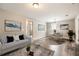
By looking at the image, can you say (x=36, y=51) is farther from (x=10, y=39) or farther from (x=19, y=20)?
(x=19, y=20)

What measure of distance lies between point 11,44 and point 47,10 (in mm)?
1254

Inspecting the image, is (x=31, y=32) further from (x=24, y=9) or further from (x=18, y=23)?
(x=24, y=9)

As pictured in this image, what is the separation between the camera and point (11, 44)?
2.26 m

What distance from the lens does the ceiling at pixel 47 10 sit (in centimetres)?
218

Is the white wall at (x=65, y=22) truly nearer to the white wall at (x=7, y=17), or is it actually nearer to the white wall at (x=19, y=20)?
the white wall at (x=19, y=20)

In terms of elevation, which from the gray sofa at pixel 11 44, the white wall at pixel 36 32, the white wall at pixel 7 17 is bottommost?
the gray sofa at pixel 11 44

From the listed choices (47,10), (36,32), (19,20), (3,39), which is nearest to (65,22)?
(47,10)

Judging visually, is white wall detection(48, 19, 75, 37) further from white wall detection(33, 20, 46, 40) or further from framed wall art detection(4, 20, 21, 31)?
framed wall art detection(4, 20, 21, 31)

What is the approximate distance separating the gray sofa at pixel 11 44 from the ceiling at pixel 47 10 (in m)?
0.68

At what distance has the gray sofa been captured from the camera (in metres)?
2.17

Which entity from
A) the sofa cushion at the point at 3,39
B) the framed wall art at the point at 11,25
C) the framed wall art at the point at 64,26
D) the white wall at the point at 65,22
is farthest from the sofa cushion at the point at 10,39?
the framed wall art at the point at 64,26

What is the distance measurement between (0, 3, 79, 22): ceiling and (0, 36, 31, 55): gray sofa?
0.68 meters

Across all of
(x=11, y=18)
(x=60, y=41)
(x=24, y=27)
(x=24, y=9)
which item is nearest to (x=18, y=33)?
(x=24, y=27)

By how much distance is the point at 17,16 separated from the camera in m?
2.32
